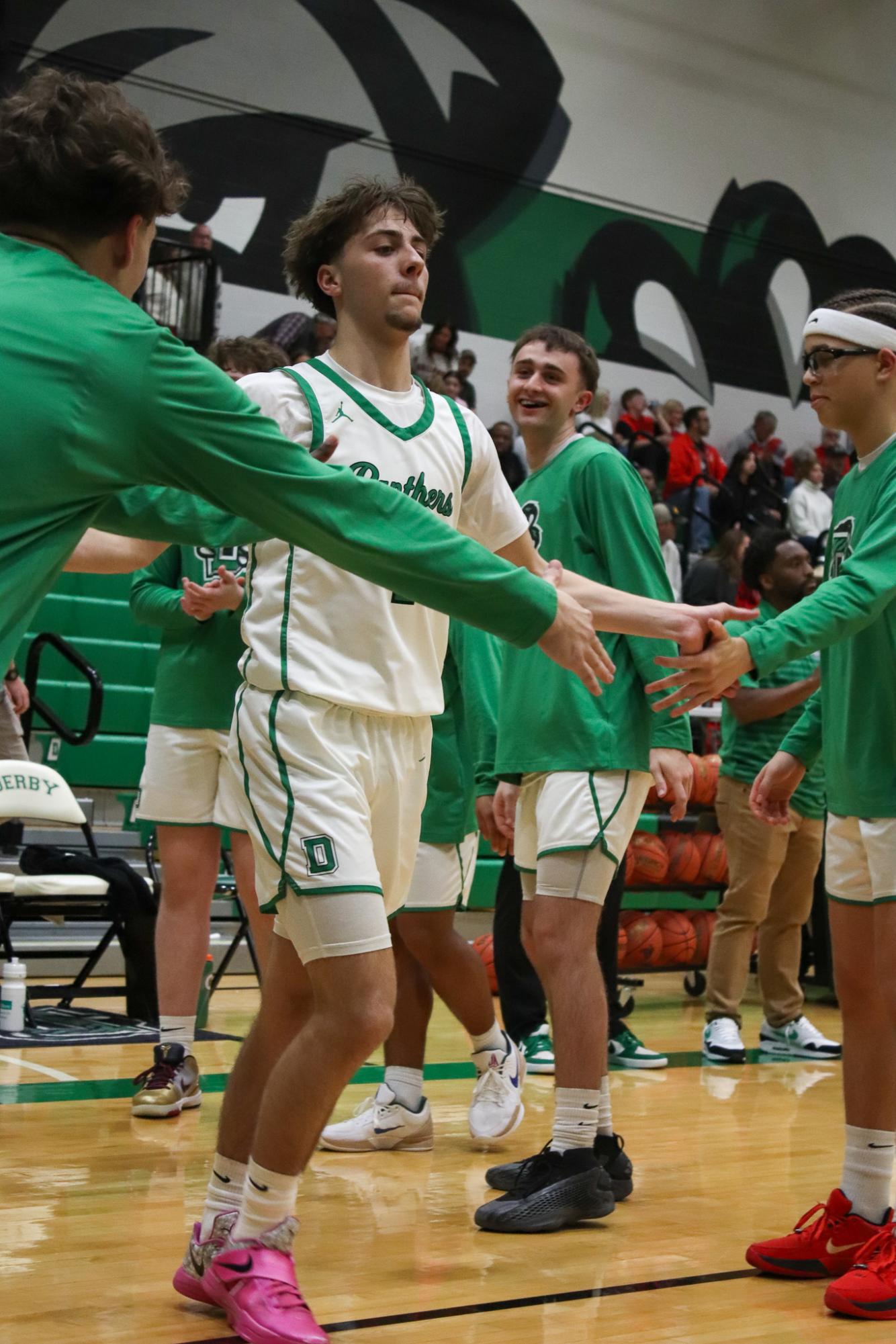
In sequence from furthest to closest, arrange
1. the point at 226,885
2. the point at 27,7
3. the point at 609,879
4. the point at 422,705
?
the point at 27,7, the point at 226,885, the point at 609,879, the point at 422,705

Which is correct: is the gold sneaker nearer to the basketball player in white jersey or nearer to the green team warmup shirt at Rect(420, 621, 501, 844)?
the green team warmup shirt at Rect(420, 621, 501, 844)

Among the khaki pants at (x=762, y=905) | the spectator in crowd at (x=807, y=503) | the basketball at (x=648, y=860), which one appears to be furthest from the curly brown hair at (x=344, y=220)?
the spectator in crowd at (x=807, y=503)

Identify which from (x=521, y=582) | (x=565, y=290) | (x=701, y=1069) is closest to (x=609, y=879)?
(x=521, y=582)

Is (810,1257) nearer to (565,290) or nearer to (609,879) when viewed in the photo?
(609,879)

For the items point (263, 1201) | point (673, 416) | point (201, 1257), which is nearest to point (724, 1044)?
point (201, 1257)

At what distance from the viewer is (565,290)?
1709cm

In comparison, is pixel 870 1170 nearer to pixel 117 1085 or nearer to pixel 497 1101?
pixel 497 1101

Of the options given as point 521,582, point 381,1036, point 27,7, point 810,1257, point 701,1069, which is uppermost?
point 27,7

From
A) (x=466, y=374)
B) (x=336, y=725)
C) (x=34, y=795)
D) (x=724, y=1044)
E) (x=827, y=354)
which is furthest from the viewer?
(x=466, y=374)

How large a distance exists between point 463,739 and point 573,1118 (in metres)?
1.39

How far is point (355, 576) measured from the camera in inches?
102

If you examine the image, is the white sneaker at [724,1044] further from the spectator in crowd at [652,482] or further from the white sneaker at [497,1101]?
the spectator in crowd at [652,482]

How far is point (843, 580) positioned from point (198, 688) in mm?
2272

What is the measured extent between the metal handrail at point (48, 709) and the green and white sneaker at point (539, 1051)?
2699 mm
